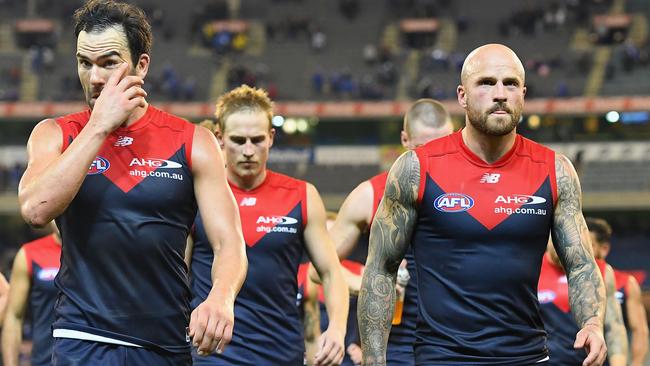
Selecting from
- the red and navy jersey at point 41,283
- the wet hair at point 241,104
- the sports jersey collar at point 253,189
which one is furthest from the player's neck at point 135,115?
the red and navy jersey at point 41,283

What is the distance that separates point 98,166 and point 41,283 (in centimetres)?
404

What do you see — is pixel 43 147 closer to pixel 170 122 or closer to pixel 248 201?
pixel 170 122

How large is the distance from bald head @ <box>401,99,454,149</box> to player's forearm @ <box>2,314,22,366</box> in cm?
304

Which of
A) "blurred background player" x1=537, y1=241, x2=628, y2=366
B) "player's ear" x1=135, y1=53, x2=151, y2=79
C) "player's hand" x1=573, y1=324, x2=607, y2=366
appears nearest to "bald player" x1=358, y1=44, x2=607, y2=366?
"player's hand" x1=573, y1=324, x2=607, y2=366

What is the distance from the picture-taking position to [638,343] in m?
9.30

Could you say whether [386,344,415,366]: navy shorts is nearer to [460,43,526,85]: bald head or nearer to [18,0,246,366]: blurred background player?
[460,43,526,85]: bald head

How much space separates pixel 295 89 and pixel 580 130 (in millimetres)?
11238

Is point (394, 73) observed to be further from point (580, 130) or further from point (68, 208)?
point (68, 208)

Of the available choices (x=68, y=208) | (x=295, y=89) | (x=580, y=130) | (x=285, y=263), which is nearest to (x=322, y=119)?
(x=295, y=89)

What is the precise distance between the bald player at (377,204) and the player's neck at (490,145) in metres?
1.45

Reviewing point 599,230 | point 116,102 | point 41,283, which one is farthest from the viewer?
point 599,230

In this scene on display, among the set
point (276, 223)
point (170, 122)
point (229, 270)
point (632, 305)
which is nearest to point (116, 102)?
point (170, 122)

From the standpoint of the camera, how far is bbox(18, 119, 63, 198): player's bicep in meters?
4.39

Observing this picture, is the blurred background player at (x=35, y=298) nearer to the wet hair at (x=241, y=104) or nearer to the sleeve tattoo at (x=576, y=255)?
the wet hair at (x=241, y=104)
